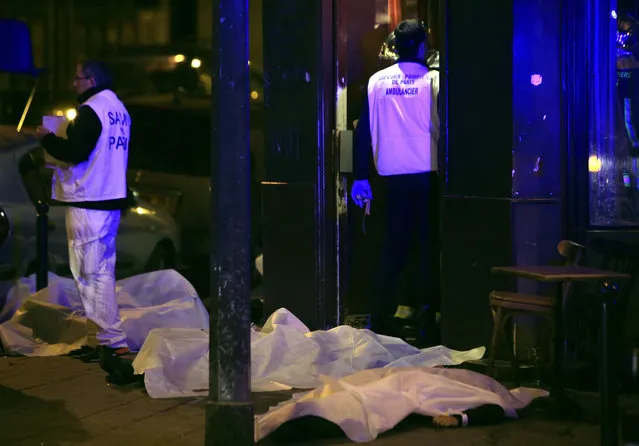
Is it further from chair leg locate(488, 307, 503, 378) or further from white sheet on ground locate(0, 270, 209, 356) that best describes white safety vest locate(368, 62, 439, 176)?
white sheet on ground locate(0, 270, 209, 356)

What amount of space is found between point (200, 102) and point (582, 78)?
6.06 meters

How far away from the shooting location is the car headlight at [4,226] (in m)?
8.73

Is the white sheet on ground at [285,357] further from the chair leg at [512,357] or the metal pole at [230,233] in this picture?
the metal pole at [230,233]

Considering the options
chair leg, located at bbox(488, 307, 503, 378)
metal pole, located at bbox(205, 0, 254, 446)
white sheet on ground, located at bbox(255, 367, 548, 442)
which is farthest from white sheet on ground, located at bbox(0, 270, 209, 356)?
metal pole, located at bbox(205, 0, 254, 446)

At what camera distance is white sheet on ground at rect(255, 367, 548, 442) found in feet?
18.9

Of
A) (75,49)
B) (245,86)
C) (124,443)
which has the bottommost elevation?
(124,443)

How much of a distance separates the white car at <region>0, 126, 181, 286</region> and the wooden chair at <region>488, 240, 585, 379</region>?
3352 millimetres

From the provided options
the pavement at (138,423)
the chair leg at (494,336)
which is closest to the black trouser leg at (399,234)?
the chair leg at (494,336)

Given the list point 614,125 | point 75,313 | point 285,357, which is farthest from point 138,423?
point 614,125

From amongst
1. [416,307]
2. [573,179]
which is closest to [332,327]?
[416,307]

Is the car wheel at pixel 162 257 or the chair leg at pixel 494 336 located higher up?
the car wheel at pixel 162 257

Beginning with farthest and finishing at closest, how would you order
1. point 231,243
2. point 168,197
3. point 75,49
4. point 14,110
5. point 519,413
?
point 75,49 → point 14,110 → point 168,197 → point 519,413 → point 231,243

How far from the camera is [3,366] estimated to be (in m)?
7.94

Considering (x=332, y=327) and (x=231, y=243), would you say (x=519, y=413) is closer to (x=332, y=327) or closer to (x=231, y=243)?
(x=231, y=243)
